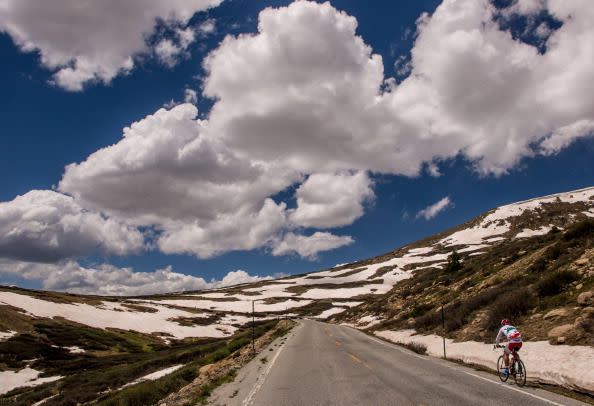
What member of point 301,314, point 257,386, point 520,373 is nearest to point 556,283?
point 520,373

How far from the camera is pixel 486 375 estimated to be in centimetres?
1424

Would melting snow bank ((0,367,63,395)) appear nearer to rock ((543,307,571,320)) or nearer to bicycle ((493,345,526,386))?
bicycle ((493,345,526,386))

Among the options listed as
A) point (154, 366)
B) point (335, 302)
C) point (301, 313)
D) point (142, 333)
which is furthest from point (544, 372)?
point (335, 302)

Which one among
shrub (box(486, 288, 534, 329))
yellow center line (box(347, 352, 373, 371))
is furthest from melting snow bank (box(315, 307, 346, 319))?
yellow center line (box(347, 352, 373, 371))

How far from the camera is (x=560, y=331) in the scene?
52.6 feet

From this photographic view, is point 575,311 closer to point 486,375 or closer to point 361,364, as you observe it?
point 486,375

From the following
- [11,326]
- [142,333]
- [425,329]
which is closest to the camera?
[425,329]

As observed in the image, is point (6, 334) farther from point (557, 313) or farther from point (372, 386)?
point (557, 313)

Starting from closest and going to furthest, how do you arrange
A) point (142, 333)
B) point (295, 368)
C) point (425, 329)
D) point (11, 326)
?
point (295, 368)
point (425, 329)
point (11, 326)
point (142, 333)

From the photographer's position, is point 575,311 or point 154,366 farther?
point 154,366

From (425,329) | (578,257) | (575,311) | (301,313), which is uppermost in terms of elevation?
(578,257)

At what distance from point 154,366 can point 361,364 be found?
2913 centimetres

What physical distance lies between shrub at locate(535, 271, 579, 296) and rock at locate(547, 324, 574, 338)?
542 centimetres

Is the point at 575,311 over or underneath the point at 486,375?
over
